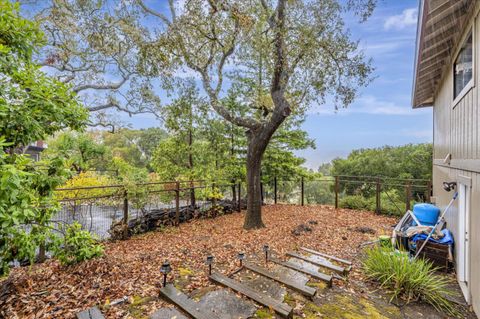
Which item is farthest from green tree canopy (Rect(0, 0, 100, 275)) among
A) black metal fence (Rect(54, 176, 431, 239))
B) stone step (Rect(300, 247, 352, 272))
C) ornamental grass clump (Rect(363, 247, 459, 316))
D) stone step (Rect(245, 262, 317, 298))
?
ornamental grass clump (Rect(363, 247, 459, 316))

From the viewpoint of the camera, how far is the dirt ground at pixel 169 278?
2.67 m

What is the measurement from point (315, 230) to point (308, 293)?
12.3 feet

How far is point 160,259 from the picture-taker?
425 cm

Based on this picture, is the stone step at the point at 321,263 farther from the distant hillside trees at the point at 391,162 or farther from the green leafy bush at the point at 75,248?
the distant hillside trees at the point at 391,162

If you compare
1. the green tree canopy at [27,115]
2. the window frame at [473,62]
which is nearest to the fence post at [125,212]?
the green tree canopy at [27,115]

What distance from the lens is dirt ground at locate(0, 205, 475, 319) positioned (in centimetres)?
267

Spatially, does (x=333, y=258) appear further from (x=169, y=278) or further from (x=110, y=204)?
(x=110, y=204)

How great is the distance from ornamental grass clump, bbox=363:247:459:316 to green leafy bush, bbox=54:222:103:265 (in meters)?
4.38

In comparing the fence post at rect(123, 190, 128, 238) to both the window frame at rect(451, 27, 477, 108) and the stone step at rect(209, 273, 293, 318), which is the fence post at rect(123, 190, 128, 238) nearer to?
the stone step at rect(209, 273, 293, 318)

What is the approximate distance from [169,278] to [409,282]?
346 cm

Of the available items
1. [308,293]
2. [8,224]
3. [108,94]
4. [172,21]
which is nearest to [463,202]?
[308,293]

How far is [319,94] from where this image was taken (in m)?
6.67

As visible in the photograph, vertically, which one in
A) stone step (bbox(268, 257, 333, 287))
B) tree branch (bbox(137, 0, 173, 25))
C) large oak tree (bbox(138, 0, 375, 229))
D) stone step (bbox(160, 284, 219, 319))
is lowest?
stone step (bbox(268, 257, 333, 287))

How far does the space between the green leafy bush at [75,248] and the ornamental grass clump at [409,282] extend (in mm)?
4379
